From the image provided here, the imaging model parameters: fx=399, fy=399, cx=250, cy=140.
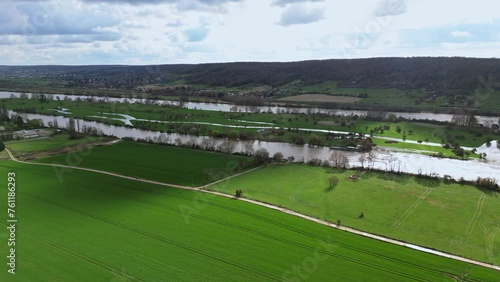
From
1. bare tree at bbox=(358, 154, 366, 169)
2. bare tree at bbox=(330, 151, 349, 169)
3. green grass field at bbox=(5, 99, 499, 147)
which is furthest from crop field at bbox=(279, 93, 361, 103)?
bare tree at bbox=(330, 151, 349, 169)

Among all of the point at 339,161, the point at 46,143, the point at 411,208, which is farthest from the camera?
the point at 46,143

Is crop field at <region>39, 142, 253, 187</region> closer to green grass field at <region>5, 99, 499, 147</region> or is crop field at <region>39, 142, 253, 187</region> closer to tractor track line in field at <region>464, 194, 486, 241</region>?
green grass field at <region>5, 99, 499, 147</region>

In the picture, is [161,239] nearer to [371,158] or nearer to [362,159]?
[362,159]

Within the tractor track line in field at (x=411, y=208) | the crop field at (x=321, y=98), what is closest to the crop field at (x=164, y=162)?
the tractor track line in field at (x=411, y=208)

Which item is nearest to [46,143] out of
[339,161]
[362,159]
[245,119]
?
[245,119]

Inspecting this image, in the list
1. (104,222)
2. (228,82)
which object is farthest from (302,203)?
(228,82)

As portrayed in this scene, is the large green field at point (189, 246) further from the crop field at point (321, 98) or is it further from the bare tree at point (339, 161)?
the crop field at point (321, 98)
